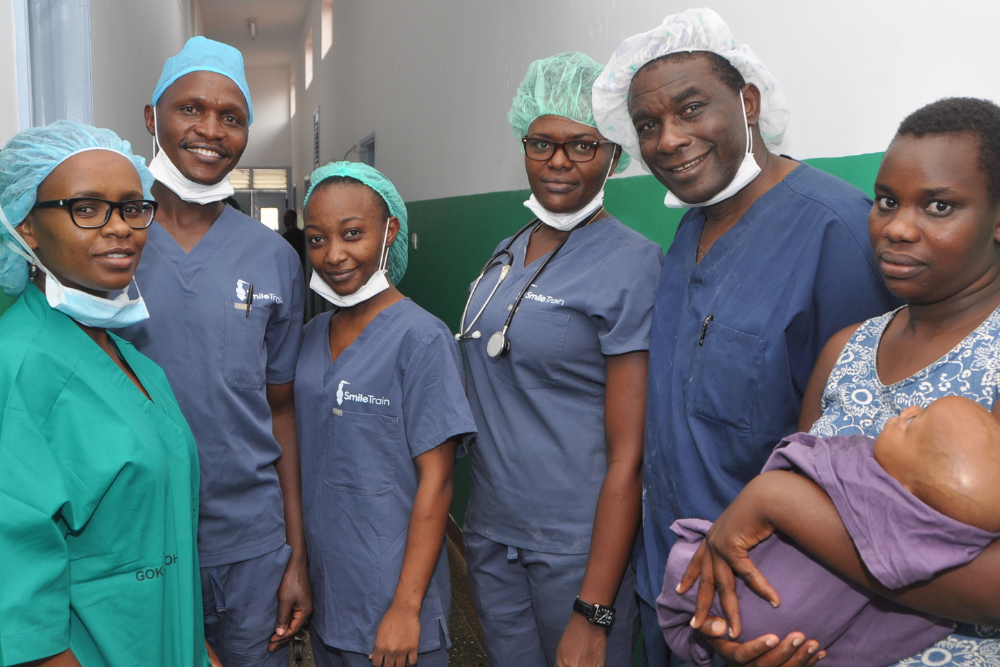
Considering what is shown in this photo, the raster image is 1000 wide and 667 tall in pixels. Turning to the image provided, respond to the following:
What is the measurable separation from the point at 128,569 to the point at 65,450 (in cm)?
20

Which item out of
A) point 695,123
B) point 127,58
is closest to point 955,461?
point 695,123

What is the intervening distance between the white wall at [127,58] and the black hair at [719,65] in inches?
65.3

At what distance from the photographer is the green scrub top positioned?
89cm

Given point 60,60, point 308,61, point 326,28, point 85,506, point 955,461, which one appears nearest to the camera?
point 955,461

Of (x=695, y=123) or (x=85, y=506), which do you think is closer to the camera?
(x=85, y=506)

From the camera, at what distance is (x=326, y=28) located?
770cm

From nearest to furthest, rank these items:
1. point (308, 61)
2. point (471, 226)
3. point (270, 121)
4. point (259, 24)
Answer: point (471, 226) < point (259, 24) < point (308, 61) < point (270, 121)

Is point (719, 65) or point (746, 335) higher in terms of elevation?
point (719, 65)

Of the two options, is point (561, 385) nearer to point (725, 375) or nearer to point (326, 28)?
point (725, 375)

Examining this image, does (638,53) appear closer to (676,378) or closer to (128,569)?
(676,378)

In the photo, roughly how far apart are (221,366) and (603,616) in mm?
890

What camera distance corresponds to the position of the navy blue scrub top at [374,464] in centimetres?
136

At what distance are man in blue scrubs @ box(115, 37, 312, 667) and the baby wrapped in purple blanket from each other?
93 centimetres

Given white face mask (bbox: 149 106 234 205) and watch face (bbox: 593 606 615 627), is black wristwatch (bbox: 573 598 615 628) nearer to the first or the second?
watch face (bbox: 593 606 615 627)
